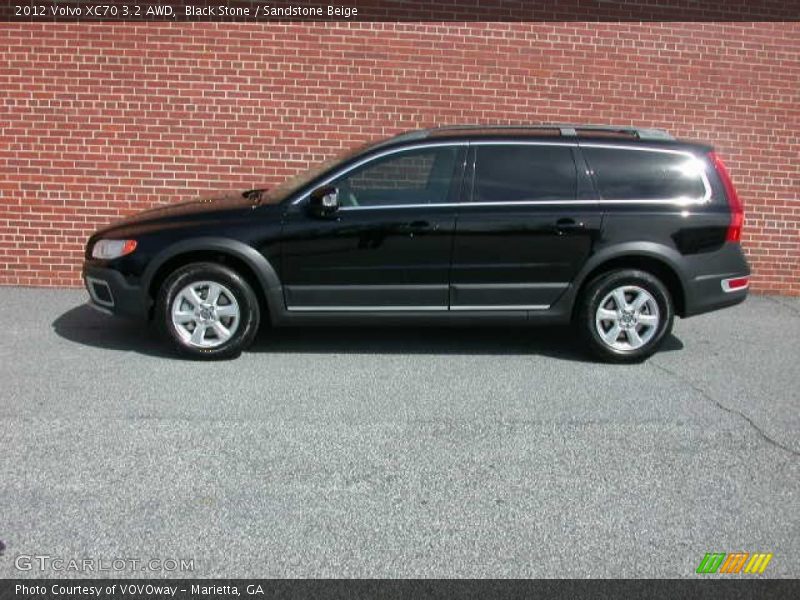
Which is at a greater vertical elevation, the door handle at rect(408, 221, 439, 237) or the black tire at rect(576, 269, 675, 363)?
the door handle at rect(408, 221, 439, 237)

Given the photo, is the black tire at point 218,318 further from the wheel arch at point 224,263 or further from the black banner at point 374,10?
the black banner at point 374,10

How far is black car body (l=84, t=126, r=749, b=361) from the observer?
Answer: 614 cm

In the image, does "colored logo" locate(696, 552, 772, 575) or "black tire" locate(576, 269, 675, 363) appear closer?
"colored logo" locate(696, 552, 772, 575)

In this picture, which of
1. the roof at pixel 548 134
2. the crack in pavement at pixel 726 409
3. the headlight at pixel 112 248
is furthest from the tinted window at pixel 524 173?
the headlight at pixel 112 248

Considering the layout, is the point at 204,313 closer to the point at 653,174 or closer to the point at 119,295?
the point at 119,295

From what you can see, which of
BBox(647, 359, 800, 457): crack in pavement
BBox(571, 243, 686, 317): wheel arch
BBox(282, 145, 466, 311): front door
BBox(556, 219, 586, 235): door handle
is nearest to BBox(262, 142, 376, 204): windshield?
BBox(282, 145, 466, 311): front door

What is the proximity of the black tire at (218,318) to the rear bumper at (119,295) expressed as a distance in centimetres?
13

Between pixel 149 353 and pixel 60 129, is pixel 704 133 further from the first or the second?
pixel 60 129

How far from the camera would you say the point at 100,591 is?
3.18 m

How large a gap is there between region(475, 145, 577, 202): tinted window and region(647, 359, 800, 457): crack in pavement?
1476 millimetres

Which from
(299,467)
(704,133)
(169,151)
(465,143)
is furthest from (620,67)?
(299,467)

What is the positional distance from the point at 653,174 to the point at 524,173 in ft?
3.20

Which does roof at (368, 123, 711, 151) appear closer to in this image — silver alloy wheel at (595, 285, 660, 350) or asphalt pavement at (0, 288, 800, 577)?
silver alloy wheel at (595, 285, 660, 350)

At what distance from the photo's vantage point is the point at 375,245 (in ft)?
20.1
